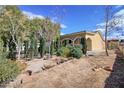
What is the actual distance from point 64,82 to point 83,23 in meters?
3.96

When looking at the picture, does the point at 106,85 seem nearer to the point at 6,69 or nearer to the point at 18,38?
the point at 6,69

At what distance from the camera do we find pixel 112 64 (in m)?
10.4

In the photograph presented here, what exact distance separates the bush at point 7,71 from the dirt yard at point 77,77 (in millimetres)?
291

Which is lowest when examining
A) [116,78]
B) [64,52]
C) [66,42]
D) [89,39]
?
[116,78]

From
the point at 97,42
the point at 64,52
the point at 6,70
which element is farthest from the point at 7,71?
the point at 97,42

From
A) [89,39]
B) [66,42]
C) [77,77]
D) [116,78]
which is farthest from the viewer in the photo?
[89,39]

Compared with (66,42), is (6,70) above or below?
below

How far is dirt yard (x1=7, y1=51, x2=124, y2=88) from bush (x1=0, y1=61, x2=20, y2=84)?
29cm

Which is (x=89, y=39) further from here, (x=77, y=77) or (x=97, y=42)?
(x=77, y=77)

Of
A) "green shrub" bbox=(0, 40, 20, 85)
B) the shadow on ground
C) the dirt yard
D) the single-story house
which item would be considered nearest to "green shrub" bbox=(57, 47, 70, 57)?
the single-story house

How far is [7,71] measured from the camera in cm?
754

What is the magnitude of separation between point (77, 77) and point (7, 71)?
8.44ft

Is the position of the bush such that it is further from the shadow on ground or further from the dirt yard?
the shadow on ground
